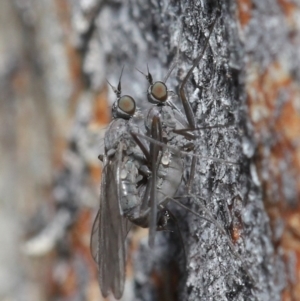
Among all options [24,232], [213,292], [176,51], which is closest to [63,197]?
[24,232]

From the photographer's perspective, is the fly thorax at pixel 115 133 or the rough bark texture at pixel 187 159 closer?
the rough bark texture at pixel 187 159

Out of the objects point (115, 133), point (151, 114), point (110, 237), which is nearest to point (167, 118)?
point (151, 114)

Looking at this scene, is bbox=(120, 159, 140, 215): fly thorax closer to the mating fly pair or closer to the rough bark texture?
the mating fly pair

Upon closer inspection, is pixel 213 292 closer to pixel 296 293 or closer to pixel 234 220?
pixel 234 220

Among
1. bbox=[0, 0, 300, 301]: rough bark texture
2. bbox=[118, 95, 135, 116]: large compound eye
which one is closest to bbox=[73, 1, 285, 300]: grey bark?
bbox=[0, 0, 300, 301]: rough bark texture

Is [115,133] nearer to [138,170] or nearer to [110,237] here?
[138,170]

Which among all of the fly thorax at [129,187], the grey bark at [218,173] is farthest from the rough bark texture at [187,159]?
the fly thorax at [129,187]

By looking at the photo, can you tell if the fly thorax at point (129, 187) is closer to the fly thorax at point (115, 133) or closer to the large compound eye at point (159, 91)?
the fly thorax at point (115, 133)

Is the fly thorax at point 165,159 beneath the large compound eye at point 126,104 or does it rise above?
beneath
